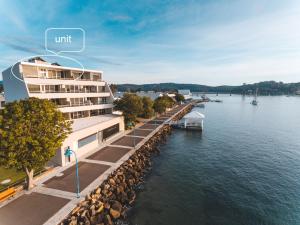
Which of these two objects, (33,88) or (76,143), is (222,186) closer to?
(76,143)

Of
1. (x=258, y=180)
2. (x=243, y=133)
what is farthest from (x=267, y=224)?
(x=243, y=133)

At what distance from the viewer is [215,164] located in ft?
109

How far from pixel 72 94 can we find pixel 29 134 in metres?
21.5

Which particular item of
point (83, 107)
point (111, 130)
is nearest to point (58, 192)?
point (111, 130)

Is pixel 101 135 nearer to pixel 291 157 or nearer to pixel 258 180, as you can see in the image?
pixel 258 180

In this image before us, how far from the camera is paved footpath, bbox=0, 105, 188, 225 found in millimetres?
16297

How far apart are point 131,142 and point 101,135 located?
6973mm

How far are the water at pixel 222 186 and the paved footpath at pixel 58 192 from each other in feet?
21.6

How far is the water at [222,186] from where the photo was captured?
19.7 meters

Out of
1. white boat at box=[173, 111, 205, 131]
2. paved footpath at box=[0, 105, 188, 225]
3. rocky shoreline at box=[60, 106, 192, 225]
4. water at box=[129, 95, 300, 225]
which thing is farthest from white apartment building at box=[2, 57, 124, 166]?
white boat at box=[173, 111, 205, 131]

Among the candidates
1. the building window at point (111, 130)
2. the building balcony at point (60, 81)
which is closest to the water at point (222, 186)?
the building window at point (111, 130)

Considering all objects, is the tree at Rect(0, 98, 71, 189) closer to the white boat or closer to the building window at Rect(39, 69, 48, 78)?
the building window at Rect(39, 69, 48, 78)

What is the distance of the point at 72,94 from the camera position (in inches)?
1570

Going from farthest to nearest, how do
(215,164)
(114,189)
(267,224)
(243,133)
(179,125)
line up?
1. (179,125)
2. (243,133)
3. (215,164)
4. (114,189)
5. (267,224)
